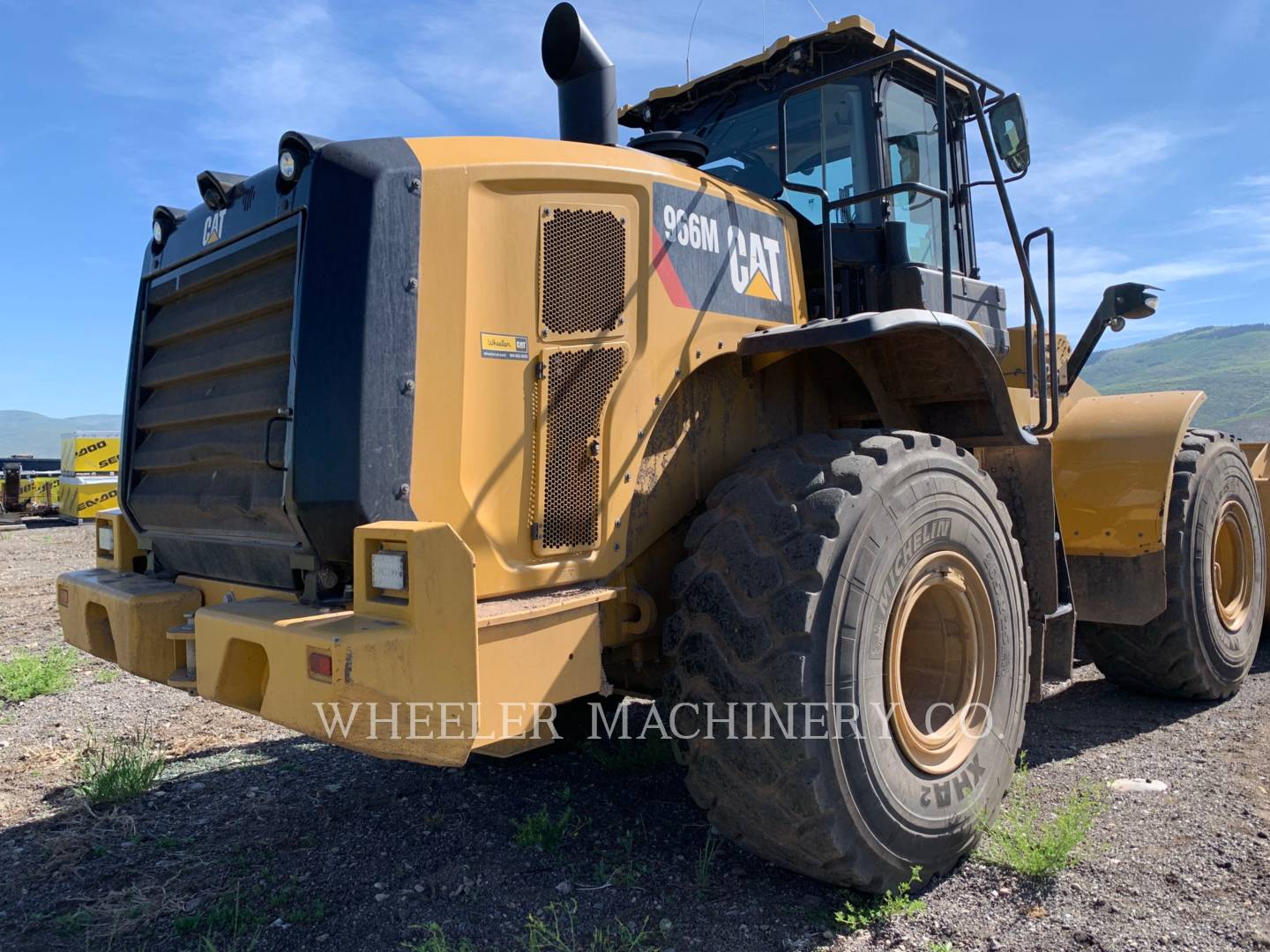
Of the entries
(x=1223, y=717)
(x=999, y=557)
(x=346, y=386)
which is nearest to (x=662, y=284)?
(x=346, y=386)

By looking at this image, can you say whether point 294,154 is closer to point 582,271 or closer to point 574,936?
point 582,271

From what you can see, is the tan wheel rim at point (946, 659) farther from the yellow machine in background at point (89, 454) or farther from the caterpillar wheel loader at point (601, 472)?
the yellow machine in background at point (89, 454)

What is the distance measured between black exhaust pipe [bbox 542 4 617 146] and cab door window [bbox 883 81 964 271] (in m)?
1.32

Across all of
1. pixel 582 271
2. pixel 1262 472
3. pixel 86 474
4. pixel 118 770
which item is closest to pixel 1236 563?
pixel 1262 472

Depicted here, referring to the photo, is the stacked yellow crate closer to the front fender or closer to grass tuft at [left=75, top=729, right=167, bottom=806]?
grass tuft at [left=75, top=729, right=167, bottom=806]

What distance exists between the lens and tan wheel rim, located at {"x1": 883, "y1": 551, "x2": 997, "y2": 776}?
3273 millimetres

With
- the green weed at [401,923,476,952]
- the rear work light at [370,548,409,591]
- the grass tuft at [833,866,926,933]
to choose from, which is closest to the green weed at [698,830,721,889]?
the grass tuft at [833,866,926,933]

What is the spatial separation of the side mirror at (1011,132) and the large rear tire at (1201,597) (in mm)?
1904

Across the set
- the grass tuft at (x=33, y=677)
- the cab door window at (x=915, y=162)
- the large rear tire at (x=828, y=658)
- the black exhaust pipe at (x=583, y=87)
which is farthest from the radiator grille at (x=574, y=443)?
the grass tuft at (x=33, y=677)

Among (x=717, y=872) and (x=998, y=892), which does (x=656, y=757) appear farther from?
(x=998, y=892)

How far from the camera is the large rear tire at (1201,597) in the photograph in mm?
4953

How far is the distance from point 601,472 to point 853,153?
209 centimetres

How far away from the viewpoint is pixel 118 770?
4.15 m

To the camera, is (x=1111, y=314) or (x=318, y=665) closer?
(x=318, y=665)
